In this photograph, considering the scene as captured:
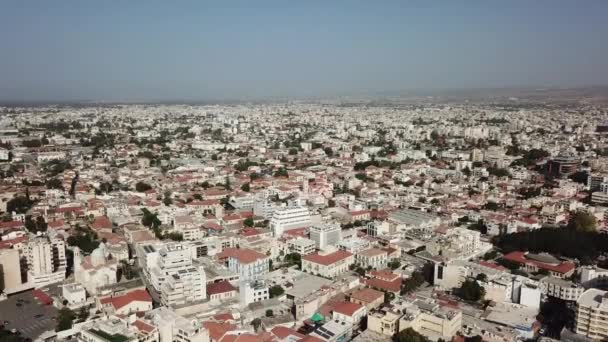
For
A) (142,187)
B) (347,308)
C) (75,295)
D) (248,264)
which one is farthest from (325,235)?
(142,187)

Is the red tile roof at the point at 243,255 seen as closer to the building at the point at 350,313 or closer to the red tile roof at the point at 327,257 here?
the red tile roof at the point at 327,257

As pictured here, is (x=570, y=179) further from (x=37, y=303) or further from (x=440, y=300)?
(x=37, y=303)

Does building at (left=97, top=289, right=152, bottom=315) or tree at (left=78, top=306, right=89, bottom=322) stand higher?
building at (left=97, top=289, right=152, bottom=315)

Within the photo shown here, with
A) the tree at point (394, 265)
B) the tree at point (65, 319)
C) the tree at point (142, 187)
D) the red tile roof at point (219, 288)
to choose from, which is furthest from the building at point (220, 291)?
the tree at point (142, 187)

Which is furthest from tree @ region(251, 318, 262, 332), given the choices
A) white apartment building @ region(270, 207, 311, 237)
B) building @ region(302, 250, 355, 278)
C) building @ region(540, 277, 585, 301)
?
building @ region(540, 277, 585, 301)

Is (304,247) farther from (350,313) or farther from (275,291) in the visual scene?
(350,313)

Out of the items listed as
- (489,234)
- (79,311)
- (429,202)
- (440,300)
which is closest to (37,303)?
(79,311)

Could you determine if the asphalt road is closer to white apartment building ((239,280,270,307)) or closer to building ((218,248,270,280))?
white apartment building ((239,280,270,307))
